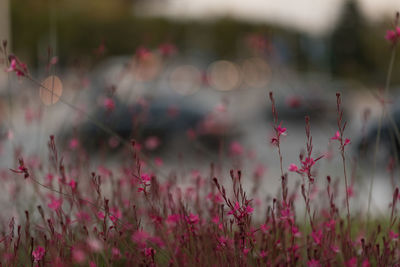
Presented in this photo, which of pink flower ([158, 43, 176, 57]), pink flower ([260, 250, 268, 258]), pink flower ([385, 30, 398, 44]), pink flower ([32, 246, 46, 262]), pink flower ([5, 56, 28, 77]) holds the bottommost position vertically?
pink flower ([260, 250, 268, 258])

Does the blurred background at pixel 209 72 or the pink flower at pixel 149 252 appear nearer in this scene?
the pink flower at pixel 149 252

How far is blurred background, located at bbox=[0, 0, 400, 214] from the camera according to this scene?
26.9ft

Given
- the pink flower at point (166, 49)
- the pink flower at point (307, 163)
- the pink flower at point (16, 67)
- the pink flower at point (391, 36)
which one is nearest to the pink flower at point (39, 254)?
the pink flower at point (16, 67)

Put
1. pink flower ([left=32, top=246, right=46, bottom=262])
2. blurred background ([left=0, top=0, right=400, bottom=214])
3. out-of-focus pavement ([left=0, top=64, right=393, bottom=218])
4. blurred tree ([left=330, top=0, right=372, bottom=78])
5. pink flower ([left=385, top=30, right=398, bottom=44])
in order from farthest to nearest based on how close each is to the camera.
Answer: blurred tree ([left=330, top=0, right=372, bottom=78]) < blurred background ([left=0, top=0, right=400, bottom=214]) < out-of-focus pavement ([left=0, top=64, right=393, bottom=218]) < pink flower ([left=385, top=30, right=398, bottom=44]) < pink flower ([left=32, top=246, right=46, bottom=262])

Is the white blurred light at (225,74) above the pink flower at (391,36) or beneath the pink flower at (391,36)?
above

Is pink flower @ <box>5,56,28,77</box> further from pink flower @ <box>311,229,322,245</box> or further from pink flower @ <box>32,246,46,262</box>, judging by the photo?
pink flower @ <box>311,229,322,245</box>

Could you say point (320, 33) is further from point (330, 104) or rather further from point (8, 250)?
point (8, 250)

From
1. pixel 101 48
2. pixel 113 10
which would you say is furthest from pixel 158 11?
pixel 101 48

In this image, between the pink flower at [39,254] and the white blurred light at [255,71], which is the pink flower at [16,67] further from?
the white blurred light at [255,71]

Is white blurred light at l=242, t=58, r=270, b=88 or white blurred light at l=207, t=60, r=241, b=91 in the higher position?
white blurred light at l=242, t=58, r=270, b=88

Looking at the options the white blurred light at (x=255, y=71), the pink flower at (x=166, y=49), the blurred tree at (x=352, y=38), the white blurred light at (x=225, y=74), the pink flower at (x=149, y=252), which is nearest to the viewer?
the pink flower at (x=149, y=252)

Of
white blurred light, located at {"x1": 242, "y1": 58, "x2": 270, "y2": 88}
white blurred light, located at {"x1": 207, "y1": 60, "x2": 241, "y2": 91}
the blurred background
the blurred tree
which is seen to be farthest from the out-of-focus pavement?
white blurred light, located at {"x1": 242, "y1": 58, "x2": 270, "y2": 88}

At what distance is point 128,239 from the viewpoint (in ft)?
11.2

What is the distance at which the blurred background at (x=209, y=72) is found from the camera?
8.20 m
